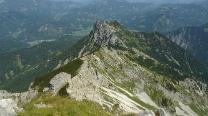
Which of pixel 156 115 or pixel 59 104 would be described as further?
pixel 59 104

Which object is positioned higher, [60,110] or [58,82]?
[60,110]

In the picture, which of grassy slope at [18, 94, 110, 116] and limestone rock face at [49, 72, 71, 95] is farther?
limestone rock face at [49, 72, 71, 95]

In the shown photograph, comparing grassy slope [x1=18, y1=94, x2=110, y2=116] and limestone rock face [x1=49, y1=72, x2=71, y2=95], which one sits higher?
grassy slope [x1=18, y1=94, x2=110, y2=116]

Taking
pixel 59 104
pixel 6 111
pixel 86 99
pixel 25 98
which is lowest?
pixel 25 98

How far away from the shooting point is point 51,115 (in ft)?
276

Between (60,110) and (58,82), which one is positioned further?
(58,82)

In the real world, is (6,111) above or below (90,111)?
above

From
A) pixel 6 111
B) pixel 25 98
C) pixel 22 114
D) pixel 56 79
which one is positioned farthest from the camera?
pixel 56 79

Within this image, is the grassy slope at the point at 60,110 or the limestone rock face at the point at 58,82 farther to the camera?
the limestone rock face at the point at 58,82

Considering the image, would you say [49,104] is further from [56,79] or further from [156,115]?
[56,79]

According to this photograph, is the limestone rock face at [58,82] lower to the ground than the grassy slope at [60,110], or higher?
lower

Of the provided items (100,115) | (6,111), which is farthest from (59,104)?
(6,111)

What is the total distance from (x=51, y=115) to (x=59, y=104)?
9519mm

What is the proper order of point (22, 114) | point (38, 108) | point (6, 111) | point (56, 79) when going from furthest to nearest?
1. point (56, 79)
2. point (38, 108)
3. point (22, 114)
4. point (6, 111)
